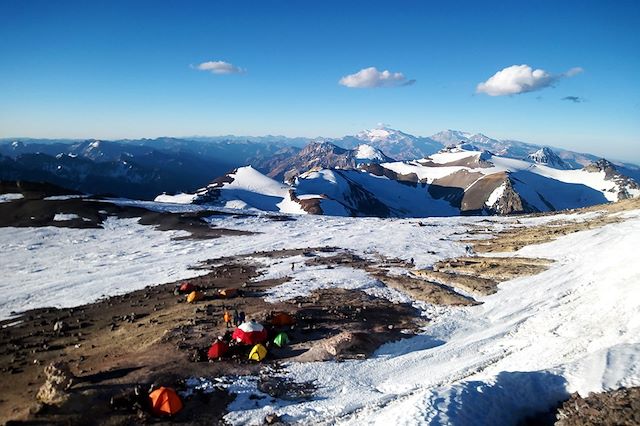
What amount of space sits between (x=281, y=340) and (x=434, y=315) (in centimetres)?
1469

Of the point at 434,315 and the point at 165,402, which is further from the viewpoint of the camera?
the point at 434,315

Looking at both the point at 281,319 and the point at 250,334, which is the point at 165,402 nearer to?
the point at 250,334

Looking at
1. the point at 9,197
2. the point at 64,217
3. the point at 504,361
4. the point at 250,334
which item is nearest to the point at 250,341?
the point at 250,334

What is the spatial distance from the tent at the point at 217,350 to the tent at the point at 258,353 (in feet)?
5.75

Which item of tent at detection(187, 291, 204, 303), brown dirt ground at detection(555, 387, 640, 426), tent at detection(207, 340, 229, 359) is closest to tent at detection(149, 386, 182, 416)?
tent at detection(207, 340, 229, 359)

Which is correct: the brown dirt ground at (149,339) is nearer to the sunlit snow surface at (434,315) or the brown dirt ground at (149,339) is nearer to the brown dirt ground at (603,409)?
the sunlit snow surface at (434,315)

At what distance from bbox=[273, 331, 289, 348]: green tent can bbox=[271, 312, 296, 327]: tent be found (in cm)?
255

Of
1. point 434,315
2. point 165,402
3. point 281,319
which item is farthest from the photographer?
point 434,315

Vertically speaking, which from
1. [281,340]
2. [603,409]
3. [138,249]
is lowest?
[138,249]

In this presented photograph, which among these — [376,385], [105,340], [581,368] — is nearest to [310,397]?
[376,385]

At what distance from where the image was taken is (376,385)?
76.5 ft

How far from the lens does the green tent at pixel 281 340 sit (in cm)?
2831

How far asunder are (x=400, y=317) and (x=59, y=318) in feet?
101

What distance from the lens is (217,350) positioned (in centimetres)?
2625
